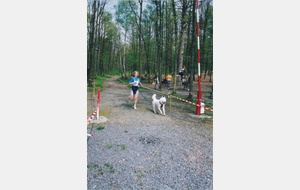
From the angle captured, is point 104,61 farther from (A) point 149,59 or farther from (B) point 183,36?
(B) point 183,36

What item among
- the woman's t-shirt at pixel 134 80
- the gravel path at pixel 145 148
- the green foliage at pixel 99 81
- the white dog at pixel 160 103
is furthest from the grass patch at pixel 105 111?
the white dog at pixel 160 103

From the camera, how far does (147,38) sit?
11.0 feet

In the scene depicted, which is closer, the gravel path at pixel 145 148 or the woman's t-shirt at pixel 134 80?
the gravel path at pixel 145 148

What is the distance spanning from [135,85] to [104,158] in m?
1.05

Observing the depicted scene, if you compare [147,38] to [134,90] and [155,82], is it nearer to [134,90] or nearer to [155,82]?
[155,82]

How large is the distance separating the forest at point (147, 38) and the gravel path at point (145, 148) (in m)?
0.47

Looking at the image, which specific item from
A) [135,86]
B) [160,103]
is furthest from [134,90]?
[160,103]

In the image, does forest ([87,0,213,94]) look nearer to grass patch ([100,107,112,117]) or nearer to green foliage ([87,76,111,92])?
green foliage ([87,76,111,92])

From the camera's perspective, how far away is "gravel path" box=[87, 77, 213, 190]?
254 cm

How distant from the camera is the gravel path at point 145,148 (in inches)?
100

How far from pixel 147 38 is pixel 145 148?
162 cm

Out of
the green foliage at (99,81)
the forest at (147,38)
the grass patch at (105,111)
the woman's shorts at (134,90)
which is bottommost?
the grass patch at (105,111)

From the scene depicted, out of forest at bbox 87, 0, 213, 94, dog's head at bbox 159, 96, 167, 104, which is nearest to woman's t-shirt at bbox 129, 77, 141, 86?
forest at bbox 87, 0, 213, 94

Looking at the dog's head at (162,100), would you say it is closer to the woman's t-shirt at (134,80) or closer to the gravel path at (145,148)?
the gravel path at (145,148)
